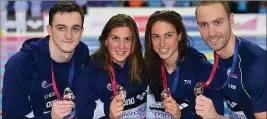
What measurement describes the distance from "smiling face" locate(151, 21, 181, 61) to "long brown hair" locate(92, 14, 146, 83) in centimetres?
16

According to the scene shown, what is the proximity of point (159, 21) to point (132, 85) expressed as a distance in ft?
1.94

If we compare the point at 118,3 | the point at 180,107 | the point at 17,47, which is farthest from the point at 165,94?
the point at 118,3

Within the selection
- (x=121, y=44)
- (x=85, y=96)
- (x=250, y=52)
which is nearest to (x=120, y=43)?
(x=121, y=44)

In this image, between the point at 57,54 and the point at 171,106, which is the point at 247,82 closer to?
the point at 171,106

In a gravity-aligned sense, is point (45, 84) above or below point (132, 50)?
below

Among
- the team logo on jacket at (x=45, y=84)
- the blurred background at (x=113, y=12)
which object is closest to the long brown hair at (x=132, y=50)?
the team logo on jacket at (x=45, y=84)

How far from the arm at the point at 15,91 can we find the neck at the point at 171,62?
1.20 meters

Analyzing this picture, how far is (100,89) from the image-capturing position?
3.69 metres

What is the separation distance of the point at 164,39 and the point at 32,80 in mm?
1147

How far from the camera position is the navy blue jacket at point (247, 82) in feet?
11.0

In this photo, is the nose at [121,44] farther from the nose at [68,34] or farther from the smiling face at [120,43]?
the nose at [68,34]

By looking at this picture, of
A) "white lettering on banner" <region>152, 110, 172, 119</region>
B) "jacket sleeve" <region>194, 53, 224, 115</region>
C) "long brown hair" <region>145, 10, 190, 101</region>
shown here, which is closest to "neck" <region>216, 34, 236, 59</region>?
"jacket sleeve" <region>194, 53, 224, 115</region>

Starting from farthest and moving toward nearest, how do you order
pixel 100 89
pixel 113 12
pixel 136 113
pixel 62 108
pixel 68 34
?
pixel 113 12, pixel 136 113, pixel 100 89, pixel 68 34, pixel 62 108

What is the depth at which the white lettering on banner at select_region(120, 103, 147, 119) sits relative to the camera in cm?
375
